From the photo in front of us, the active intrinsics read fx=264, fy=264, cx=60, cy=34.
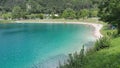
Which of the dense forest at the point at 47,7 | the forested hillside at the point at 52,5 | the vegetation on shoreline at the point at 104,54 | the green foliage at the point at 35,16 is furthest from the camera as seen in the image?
the forested hillside at the point at 52,5

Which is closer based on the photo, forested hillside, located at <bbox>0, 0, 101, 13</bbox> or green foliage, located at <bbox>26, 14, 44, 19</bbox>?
green foliage, located at <bbox>26, 14, 44, 19</bbox>

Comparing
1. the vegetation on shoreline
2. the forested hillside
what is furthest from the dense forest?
the vegetation on shoreline

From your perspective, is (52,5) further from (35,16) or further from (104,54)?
(104,54)

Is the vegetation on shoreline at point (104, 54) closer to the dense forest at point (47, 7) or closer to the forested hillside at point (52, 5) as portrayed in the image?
the dense forest at point (47, 7)

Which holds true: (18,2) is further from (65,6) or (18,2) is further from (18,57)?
(18,57)

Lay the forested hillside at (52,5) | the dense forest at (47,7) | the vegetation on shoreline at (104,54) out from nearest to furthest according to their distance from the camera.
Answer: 1. the vegetation on shoreline at (104,54)
2. the dense forest at (47,7)
3. the forested hillside at (52,5)

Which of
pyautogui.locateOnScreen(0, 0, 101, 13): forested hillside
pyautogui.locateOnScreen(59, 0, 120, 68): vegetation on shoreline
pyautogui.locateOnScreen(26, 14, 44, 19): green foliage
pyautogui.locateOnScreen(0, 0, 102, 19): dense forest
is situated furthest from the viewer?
pyautogui.locateOnScreen(0, 0, 101, 13): forested hillside

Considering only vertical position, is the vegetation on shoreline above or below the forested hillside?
above

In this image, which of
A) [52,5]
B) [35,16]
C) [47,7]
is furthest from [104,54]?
[52,5]

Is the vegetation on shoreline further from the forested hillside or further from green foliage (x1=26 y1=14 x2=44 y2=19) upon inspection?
the forested hillside

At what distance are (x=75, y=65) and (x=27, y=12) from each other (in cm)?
14380

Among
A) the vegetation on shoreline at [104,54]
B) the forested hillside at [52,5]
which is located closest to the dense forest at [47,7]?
the forested hillside at [52,5]

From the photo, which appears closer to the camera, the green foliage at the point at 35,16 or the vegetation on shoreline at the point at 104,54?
the vegetation on shoreline at the point at 104,54

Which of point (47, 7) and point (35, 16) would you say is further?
point (47, 7)
